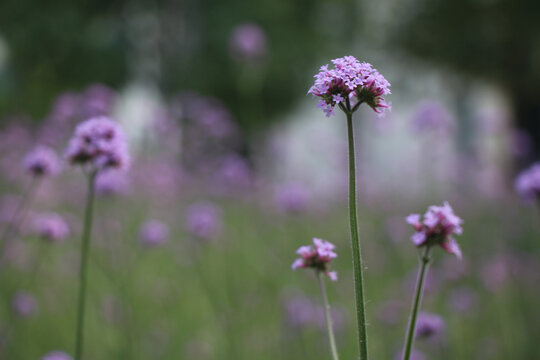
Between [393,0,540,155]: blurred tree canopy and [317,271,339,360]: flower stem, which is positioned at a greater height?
[393,0,540,155]: blurred tree canopy

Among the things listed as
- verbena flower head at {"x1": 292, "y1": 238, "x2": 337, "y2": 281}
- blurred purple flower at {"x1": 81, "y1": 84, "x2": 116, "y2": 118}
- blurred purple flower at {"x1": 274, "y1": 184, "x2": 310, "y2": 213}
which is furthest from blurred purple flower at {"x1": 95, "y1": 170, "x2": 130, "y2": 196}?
verbena flower head at {"x1": 292, "y1": 238, "x2": 337, "y2": 281}

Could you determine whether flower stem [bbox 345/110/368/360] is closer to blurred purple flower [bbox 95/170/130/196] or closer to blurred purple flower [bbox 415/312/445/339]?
blurred purple flower [bbox 415/312/445/339]

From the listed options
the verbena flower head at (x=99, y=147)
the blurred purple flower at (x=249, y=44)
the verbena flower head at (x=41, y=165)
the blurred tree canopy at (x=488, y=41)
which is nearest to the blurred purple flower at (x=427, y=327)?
the verbena flower head at (x=99, y=147)

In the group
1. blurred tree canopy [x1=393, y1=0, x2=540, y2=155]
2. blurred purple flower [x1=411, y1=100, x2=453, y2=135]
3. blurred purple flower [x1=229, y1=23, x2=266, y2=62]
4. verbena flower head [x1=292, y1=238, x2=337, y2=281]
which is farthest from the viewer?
blurred tree canopy [x1=393, y1=0, x2=540, y2=155]

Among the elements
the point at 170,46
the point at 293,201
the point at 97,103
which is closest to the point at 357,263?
the point at 293,201

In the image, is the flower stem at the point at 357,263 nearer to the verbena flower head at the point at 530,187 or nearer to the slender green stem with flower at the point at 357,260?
the slender green stem with flower at the point at 357,260
